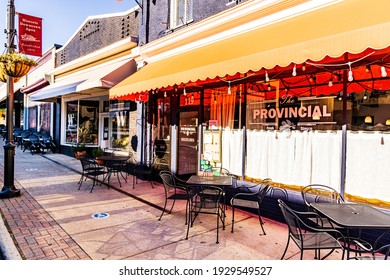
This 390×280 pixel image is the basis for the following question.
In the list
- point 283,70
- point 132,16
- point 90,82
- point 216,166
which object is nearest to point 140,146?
point 90,82

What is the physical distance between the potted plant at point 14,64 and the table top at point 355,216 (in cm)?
613

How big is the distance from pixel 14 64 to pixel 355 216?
21.6ft

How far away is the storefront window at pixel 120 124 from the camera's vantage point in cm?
1035

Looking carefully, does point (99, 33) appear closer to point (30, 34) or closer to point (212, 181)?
point (30, 34)

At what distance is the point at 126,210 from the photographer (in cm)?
559

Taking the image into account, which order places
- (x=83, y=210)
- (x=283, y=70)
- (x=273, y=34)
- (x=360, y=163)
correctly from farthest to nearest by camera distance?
(x=83, y=210) < (x=283, y=70) < (x=273, y=34) < (x=360, y=163)

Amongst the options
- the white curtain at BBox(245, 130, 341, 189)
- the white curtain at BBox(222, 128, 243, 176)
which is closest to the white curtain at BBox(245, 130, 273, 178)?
the white curtain at BBox(245, 130, 341, 189)

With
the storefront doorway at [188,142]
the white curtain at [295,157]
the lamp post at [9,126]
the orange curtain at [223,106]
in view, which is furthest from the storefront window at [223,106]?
the lamp post at [9,126]

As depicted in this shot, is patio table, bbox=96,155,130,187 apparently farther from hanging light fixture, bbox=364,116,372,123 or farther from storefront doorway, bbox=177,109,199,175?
hanging light fixture, bbox=364,116,372,123

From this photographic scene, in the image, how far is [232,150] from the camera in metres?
6.26

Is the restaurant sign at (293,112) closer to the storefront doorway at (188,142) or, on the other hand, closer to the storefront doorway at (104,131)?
the storefront doorway at (188,142)
